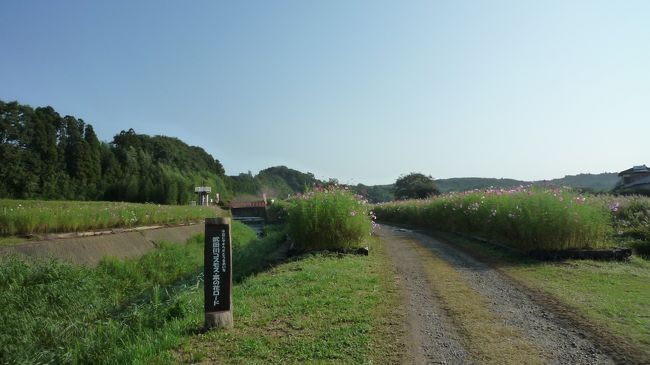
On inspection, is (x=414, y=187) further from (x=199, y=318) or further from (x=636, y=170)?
(x=199, y=318)

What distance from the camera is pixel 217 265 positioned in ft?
16.1

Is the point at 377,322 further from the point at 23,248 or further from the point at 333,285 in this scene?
the point at 23,248

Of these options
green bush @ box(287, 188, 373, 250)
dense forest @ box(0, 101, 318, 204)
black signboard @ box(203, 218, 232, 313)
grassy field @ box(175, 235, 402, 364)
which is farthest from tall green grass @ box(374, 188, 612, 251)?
dense forest @ box(0, 101, 318, 204)

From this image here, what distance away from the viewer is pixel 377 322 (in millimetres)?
4980

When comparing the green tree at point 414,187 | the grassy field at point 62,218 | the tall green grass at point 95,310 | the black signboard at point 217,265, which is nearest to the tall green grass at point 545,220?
the tall green grass at point 95,310

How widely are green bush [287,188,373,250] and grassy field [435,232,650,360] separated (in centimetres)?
324

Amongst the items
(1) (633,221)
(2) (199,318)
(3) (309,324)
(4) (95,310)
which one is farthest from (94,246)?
(1) (633,221)

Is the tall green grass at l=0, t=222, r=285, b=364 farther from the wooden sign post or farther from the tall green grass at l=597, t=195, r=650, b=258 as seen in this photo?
the tall green grass at l=597, t=195, r=650, b=258

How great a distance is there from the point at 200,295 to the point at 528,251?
7352 mm

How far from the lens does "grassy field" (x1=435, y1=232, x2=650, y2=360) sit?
461 cm

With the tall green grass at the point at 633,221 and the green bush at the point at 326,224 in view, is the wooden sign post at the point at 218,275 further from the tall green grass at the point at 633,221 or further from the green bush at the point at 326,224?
the tall green grass at the point at 633,221

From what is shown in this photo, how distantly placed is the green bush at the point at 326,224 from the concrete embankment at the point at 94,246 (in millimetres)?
4931

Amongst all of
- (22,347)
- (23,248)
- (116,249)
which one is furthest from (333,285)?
(116,249)

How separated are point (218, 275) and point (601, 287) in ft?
18.9
